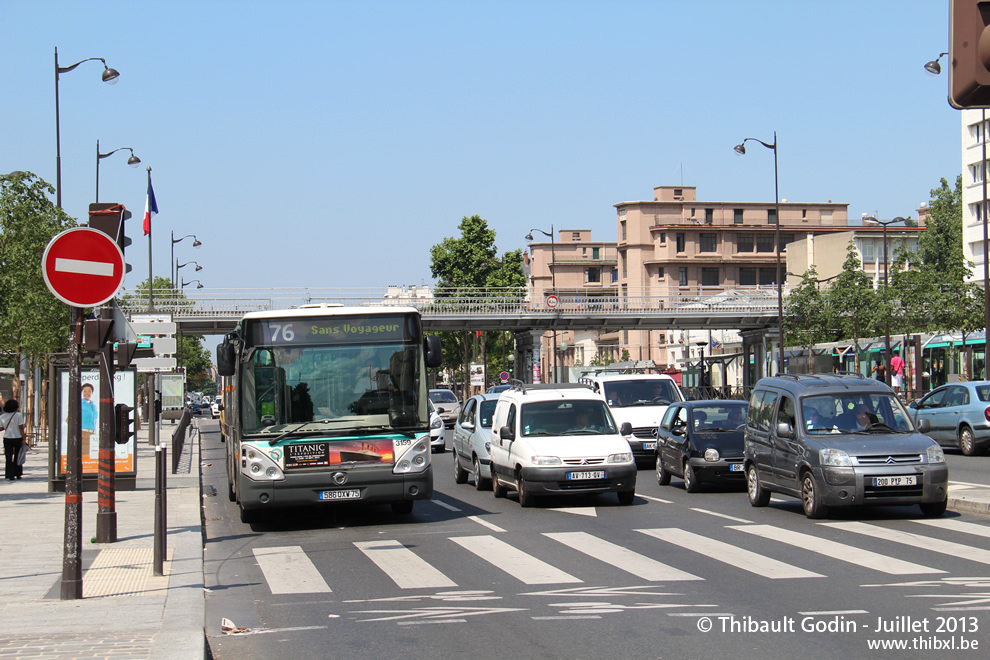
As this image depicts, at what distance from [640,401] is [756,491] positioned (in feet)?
29.7

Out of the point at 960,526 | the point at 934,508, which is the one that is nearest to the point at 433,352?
the point at 934,508

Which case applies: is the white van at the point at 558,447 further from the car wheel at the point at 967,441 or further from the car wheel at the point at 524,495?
the car wheel at the point at 967,441

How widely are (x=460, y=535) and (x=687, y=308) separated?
57.3 m

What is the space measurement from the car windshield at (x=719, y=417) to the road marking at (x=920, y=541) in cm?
543

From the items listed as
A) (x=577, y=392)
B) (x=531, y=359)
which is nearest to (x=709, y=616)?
(x=577, y=392)

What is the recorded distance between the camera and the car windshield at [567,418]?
60.5 ft

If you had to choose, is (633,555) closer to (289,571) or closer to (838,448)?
(289,571)

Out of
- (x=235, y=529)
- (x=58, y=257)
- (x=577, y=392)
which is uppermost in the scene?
(x=58, y=257)

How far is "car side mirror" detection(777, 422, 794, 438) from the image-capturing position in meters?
15.4

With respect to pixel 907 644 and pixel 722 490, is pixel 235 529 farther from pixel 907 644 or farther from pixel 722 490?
pixel 907 644

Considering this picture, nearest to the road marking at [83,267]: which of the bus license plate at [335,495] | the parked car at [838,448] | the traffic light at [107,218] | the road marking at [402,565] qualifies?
the road marking at [402,565]

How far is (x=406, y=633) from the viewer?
27.0 ft

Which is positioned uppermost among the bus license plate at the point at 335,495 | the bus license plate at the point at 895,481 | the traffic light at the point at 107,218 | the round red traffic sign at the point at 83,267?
the traffic light at the point at 107,218

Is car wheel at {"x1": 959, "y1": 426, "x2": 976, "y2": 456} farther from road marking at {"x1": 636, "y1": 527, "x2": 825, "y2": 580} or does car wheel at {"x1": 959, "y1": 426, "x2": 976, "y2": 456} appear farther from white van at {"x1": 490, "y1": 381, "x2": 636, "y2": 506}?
road marking at {"x1": 636, "y1": 527, "x2": 825, "y2": 580}
